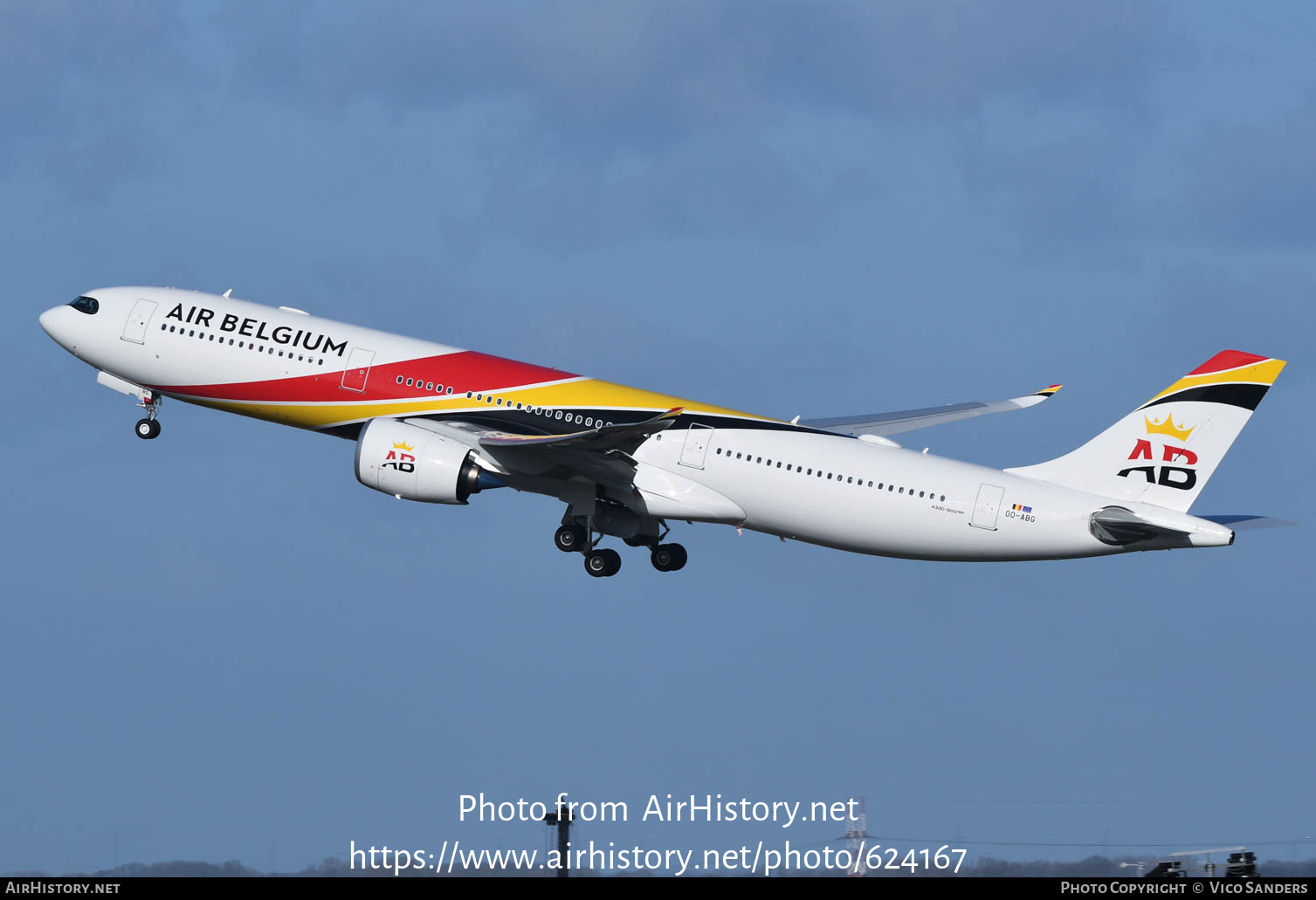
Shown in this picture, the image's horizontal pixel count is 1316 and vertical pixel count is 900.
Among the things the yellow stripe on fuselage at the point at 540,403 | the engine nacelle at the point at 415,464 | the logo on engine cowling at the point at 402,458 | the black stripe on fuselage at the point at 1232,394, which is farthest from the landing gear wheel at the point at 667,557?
the black stripe on fuselage at the point at 1232,394

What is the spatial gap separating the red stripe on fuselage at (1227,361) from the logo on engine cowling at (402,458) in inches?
795

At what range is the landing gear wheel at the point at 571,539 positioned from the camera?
1847 inches

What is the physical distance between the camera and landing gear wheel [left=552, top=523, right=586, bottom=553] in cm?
4691

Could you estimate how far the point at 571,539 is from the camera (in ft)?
154

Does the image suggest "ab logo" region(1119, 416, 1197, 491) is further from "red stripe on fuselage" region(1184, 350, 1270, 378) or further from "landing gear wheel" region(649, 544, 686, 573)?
"landing gear wheel" region(649, 544, 686, 573)

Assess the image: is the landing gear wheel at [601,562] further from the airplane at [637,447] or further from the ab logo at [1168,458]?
the ab logo at [1168,458]

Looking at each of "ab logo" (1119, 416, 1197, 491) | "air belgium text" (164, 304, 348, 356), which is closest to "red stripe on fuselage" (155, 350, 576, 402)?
"air belgium text" (164, 304, 348, 356)

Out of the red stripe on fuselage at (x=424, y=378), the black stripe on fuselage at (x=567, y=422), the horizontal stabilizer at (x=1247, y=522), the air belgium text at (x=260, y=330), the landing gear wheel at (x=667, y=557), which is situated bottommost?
the horizontal stabilizer at (x=1247, y=522)

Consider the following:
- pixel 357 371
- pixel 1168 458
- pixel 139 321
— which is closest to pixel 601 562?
pixel 357 371

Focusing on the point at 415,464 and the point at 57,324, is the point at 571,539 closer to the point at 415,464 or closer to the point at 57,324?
the point at 415,464

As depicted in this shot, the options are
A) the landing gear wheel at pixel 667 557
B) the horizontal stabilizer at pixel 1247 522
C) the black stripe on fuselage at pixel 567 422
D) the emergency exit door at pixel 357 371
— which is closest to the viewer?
the horizontal stabilizer at pixel 1247 522

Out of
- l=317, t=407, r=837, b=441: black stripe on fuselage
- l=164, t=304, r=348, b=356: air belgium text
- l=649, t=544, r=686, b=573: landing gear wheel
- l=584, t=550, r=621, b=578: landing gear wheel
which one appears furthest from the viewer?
l=649, t=544, r=686, b=573: landing gear wheel

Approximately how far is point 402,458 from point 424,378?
275cm

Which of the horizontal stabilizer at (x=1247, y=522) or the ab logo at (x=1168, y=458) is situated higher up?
the ab logo at (x=1168, y=458)
